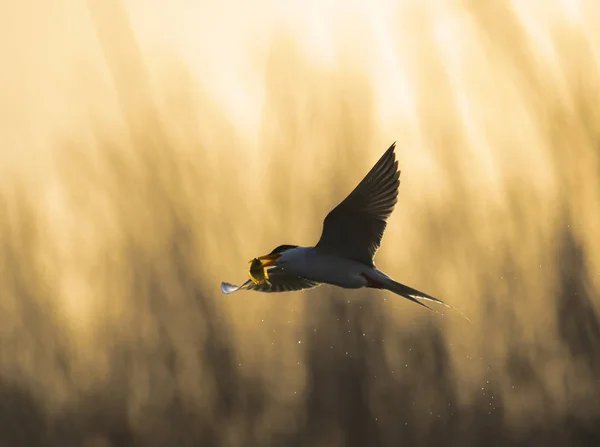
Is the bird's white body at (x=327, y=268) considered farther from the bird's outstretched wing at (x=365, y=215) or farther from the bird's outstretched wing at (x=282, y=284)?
the bird's outstretched wing at (x=282, y=284)

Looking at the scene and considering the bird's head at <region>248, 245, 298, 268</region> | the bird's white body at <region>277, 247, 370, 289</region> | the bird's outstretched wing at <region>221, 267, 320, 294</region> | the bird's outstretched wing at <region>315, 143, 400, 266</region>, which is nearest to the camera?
the bird's outstretched wing at <region>315, 143, 400, 266</region>

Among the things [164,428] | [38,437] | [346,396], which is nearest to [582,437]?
[346,396]

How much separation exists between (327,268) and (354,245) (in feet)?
1.12

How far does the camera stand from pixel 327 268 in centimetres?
1248

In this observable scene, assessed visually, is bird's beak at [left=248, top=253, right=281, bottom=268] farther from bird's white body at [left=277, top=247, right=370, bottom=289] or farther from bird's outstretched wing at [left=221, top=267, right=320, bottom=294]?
bird's outstretched wing at [left=221, top=267, right=320, bottom=294]

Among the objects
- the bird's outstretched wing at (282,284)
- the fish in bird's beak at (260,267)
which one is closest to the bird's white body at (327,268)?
the fish in bird's beak at (260,267)

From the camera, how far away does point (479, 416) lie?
88.3 ft

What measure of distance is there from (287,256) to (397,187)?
125 centimetres

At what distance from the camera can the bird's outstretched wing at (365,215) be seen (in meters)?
12.2

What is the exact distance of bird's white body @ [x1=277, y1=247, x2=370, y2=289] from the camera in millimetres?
12453

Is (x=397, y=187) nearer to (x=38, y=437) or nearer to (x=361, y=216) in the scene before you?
(x=361, y=216)

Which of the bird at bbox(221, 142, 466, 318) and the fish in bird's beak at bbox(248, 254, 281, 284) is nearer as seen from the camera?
the bird at bbox(221, 142, 466, 318)

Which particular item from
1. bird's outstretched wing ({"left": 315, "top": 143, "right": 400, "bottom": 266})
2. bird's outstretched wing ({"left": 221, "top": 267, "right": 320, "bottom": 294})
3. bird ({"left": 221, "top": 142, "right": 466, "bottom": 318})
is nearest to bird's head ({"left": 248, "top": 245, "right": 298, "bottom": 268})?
bird ({"left": 221, "top": 142, "right": 466, "bottom": 318})

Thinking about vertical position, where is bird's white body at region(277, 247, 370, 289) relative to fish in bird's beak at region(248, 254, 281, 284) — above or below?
below
